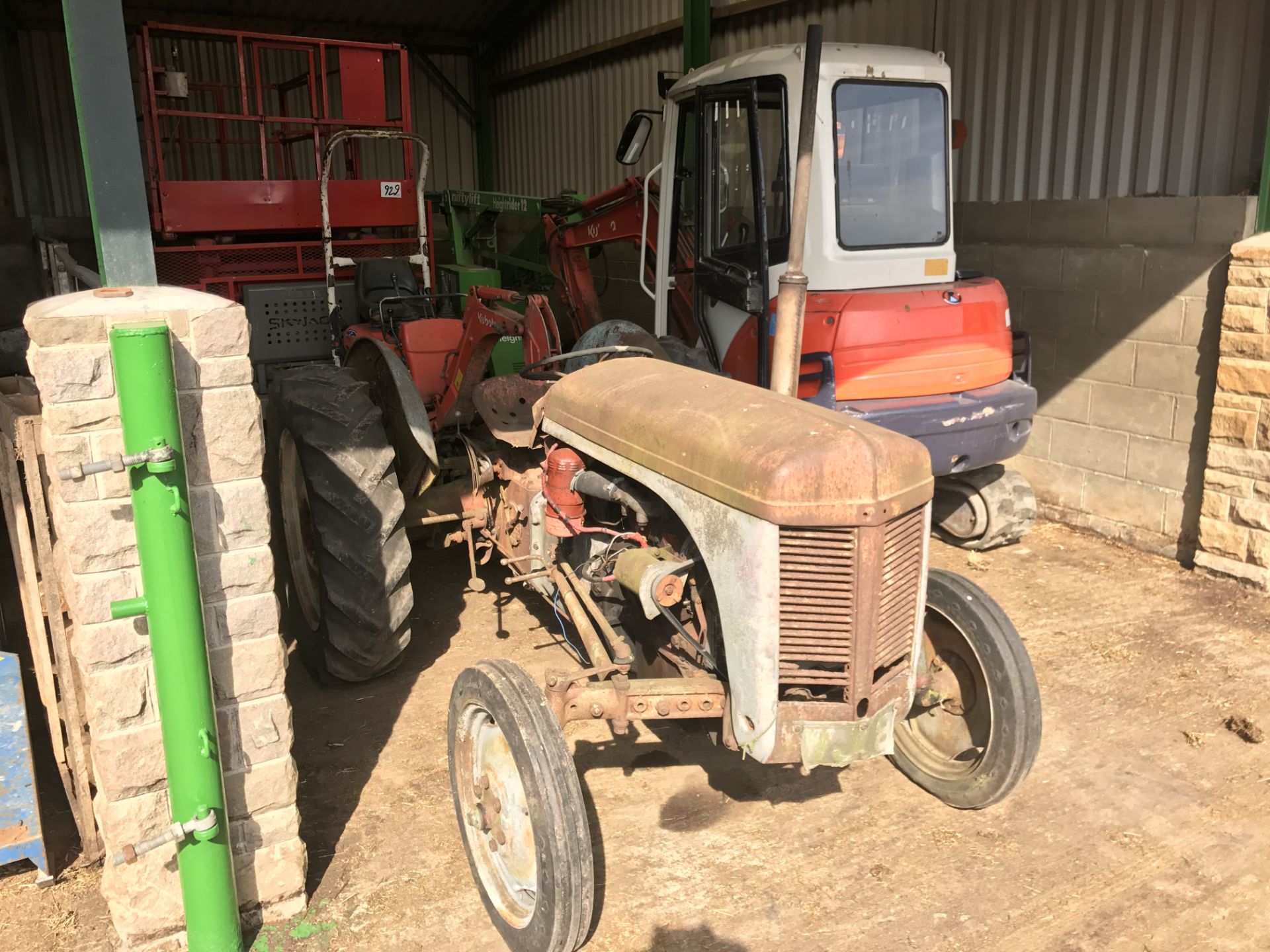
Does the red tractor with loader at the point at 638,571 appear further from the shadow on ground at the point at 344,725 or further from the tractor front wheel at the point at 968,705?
the shadow on ground at the point at 344,725

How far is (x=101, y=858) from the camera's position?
299cm

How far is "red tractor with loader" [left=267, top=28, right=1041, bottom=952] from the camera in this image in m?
2.46

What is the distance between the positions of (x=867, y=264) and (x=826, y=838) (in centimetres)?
289

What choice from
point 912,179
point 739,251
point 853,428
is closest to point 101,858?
point 853,428

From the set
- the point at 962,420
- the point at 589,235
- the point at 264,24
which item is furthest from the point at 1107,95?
the point at 264,24

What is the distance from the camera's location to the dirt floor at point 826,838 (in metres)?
2.74

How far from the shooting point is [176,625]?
2.41 metres

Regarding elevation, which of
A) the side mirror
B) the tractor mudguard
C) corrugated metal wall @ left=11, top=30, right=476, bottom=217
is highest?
corrugated metal wall @ left=11, top=30, right=476, bottom=217

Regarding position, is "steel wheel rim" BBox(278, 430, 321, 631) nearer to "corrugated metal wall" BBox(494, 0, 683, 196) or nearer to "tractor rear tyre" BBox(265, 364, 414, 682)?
"tractor rear tyre" BBox(265, 364, 414, 682)

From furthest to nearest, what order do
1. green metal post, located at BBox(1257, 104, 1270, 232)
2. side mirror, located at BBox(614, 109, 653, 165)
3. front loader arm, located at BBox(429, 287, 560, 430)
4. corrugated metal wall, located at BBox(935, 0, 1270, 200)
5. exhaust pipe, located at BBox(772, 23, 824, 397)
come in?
side mirror, located at BBox(614, 109, 653, 165) → corrugated metal wall, located at BBox(935, 0, 1270, 200) → green metal post, located at BBox(1257, 104, 1270, 232) → front loader arm, located at BBox(429, 287, 560, 430) → exhaust pipe, located at BBox(772, 23, 824, 397)

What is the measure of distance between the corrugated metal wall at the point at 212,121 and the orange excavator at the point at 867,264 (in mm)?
6833

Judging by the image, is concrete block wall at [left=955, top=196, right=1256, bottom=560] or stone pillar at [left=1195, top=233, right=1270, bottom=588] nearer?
stone pillar at [left=1195, top=233, right=1270, bottom=588]

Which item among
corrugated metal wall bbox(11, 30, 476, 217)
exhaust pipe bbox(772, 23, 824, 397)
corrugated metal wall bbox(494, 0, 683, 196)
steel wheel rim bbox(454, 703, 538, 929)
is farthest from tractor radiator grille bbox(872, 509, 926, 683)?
corrugated metal wall bbox(11, 30, 476, 217)

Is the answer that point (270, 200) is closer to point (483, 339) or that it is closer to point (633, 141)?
point (633, 141)
